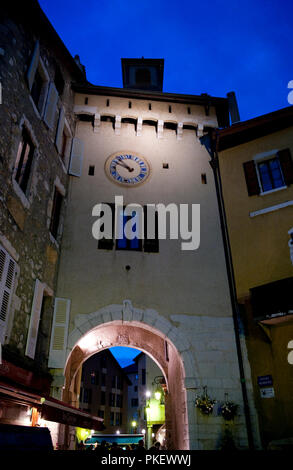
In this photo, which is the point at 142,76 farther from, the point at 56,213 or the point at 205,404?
the point at 205,404

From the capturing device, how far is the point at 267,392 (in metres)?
9.85

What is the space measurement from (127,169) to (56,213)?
3.33m

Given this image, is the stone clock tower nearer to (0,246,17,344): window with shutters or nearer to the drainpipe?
the drainpipe

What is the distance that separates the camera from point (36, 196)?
10281 millimetres

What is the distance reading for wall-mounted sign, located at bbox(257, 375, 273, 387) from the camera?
9859 mm

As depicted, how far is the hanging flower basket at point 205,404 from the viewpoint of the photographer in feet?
32.0

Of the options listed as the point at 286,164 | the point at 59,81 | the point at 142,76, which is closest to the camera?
the point at 286,164

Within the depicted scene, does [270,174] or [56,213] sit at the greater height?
[270,174]

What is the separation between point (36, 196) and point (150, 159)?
536 centimetres

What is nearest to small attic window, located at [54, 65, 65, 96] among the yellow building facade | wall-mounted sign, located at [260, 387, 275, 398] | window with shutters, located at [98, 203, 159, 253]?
window with shutters, located at [98, 203, 159, 253]

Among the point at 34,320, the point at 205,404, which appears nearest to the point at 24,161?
the point at 34,320

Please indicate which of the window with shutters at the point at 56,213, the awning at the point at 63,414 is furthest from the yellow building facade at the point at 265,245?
the window with shutters at the point at 56,213

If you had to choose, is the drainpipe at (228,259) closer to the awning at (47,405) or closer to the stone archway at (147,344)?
the stone archway at (147,344)
